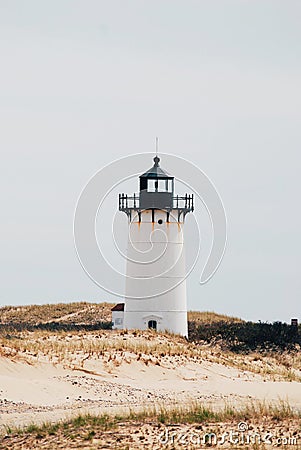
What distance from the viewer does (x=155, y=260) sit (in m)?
34.5

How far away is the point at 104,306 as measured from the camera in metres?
51.3

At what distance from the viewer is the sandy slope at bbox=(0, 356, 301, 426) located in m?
18.0

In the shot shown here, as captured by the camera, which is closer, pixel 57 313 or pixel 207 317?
pixel 207 317

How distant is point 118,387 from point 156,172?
1442 cm

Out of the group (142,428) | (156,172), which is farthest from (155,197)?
(142,428)

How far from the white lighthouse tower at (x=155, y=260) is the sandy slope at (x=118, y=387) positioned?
700cm

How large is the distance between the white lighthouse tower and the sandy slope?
7.00 metres

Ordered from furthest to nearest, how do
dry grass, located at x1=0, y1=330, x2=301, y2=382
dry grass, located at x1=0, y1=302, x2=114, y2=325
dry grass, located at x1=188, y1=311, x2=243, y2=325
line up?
dry grass, located at x1=0, y1=302, x2=114, y2=325 < dry grass, located at x1=188, y1=311, x2=243, y2=325 < dry grass, located at x1=0, y1=330, x2=301, y2=382

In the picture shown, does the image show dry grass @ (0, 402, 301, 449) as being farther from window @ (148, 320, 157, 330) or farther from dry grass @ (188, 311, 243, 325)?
dry grass @ (188, 311, 243, 325)

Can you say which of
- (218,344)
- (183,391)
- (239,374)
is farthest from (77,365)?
(218,344)

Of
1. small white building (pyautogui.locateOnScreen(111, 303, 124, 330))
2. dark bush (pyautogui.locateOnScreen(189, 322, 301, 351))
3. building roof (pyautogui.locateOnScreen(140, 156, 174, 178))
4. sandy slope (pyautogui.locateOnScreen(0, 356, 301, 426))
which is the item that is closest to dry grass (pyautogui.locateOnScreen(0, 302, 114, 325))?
dark bush (pyautogui.locateOnScreen(189, 322, 301, 351))

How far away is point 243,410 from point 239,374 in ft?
38.6

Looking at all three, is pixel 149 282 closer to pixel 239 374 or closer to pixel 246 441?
pixel 239 374

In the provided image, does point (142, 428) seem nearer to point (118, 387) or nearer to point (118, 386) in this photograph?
point (118, 387)
